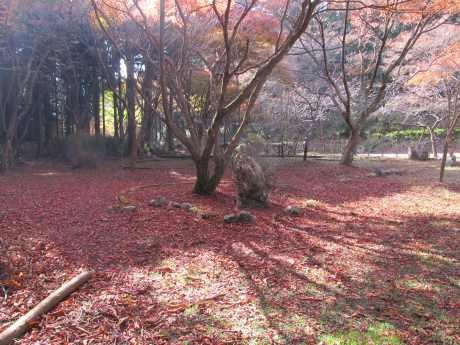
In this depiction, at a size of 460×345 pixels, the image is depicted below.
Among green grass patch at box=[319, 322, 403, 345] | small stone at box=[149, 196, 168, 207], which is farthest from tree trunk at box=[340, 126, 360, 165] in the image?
green grass patch at box=[319, 322, 403, 345]

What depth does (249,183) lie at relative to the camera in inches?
216

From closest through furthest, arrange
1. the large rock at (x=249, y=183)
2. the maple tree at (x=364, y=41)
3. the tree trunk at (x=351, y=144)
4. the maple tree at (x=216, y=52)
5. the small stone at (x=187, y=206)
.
A: the maple tree at (x=216, y=52), the small stone at (x=187, y=206), the large rock at (x=249, y=183), the maple tree at (x=364, y=41), the tree trunk at (x=351, y=144)

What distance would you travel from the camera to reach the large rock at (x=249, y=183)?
18.0 feet

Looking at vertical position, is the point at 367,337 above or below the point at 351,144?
below

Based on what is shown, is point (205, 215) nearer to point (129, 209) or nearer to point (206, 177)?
point (129, 209)

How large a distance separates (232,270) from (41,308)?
4.84ft

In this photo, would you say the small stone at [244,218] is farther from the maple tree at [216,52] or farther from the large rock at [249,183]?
the maple tree at [216,52]

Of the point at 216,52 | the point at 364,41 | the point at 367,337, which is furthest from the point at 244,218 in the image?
the point at 364,41

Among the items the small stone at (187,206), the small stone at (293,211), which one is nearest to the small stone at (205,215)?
the small stone at (187,206)

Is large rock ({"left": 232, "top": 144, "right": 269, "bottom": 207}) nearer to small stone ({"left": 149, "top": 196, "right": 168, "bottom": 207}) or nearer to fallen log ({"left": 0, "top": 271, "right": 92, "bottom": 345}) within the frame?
small stone ({"left": 149, "top": 196, "right": 168, "bottom": 207})

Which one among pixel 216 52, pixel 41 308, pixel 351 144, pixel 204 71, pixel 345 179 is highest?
pixel 204 71

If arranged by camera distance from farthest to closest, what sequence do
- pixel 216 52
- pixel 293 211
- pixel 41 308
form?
pixel 216 52 < pixel 293 211 < pixel 41 308

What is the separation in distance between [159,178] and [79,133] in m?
3.93

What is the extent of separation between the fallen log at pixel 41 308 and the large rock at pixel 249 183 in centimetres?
304
